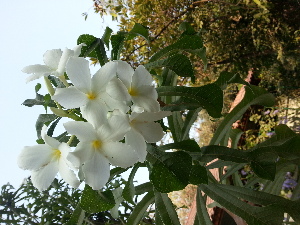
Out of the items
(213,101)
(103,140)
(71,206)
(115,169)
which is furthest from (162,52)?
(71,206)

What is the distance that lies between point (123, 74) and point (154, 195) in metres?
0.67

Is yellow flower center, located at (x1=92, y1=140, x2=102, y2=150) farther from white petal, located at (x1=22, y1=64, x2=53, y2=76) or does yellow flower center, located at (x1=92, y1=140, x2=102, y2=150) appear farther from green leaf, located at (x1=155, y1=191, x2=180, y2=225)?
green leaf, located at (x1=155, y1=191, x2=180, y2=225)

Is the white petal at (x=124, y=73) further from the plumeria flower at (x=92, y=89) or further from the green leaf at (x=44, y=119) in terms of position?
the green leaf at (x=44, y=119)

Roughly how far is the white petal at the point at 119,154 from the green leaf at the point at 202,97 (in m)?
0.38

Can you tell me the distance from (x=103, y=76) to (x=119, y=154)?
0.18m

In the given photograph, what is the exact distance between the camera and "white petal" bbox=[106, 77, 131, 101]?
2.73 ft

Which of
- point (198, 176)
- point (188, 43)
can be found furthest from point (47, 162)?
point (188, 43)

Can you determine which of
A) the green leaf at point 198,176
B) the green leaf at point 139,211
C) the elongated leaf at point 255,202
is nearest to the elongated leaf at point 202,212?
the elongated leaf at point 255,202

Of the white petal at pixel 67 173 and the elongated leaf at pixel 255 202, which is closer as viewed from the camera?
the white petal at pixel 67 173

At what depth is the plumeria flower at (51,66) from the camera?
3.13 feet

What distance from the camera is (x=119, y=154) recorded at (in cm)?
83

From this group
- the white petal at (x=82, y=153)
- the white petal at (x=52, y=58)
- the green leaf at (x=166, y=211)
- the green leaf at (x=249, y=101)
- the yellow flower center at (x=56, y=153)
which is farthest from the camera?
the green leaf at (x=249, y=101)

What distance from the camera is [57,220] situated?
2.17 m

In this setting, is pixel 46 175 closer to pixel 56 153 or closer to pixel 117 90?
pixel 56 153
